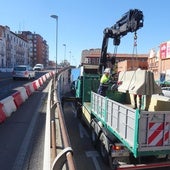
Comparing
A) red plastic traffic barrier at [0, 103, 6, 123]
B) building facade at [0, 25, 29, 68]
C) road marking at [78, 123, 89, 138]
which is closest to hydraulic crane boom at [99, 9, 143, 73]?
road marking at [78, 123, 89, 138]

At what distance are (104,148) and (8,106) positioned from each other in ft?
19.8

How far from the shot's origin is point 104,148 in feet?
26.3

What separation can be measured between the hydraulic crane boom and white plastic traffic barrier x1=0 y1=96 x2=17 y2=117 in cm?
496

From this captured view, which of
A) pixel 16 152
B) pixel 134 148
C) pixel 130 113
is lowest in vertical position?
pixel 16 152

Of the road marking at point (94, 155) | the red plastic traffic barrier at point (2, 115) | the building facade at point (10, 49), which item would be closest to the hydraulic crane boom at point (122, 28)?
the road marking at point (94, 155)

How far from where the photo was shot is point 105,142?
7844mm

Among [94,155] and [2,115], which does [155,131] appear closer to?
[94,155]

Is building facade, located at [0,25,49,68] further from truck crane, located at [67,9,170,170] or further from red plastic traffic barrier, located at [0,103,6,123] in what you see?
truck crane, located at [67,9,170,170]

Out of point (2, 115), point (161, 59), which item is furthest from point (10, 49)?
point (2, 115)

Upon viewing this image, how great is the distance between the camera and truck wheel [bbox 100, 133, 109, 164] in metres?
7.68

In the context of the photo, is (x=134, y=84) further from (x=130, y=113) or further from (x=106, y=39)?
(x=106, y=39)

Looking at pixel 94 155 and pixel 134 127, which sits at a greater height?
pixel 134 127

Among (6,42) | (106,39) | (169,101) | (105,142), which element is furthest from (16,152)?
(6,42)

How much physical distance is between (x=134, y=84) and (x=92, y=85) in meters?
5.61
